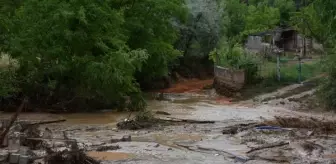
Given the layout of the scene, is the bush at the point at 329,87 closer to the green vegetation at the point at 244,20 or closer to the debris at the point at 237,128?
the debris at the point at 237,128

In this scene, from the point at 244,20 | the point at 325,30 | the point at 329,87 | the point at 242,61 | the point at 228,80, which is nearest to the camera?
the point at 325,30

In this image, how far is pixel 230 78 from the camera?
4169cm

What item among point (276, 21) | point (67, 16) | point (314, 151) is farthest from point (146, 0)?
point (276, 21)

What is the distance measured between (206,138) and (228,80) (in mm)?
20540

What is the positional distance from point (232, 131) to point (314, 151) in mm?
5185

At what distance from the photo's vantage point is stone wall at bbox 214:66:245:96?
4094 cm

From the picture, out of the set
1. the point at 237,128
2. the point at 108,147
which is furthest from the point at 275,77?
the point at 108,147

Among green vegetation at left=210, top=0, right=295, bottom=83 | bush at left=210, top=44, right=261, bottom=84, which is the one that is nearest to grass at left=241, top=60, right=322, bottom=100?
bush at left=210, top=44, right=261, bottom=84

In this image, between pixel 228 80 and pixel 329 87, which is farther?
pixel 228 80

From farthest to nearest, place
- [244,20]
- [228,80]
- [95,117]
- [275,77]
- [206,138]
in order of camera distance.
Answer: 1. [244,20]
2. [228,80]
3. [275,77]
4. [95,117]
5. [206,138]

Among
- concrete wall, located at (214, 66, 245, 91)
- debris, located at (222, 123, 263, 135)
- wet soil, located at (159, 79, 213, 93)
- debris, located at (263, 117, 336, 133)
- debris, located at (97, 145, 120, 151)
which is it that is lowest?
debris, located at (97, 145, 120, 151)

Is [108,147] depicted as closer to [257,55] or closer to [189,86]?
[257,55]

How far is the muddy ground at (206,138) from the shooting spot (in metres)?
17.6

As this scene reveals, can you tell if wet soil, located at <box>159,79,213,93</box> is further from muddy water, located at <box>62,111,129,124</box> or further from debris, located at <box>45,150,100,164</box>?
debris, located at <box>45,150,100,164</box>
